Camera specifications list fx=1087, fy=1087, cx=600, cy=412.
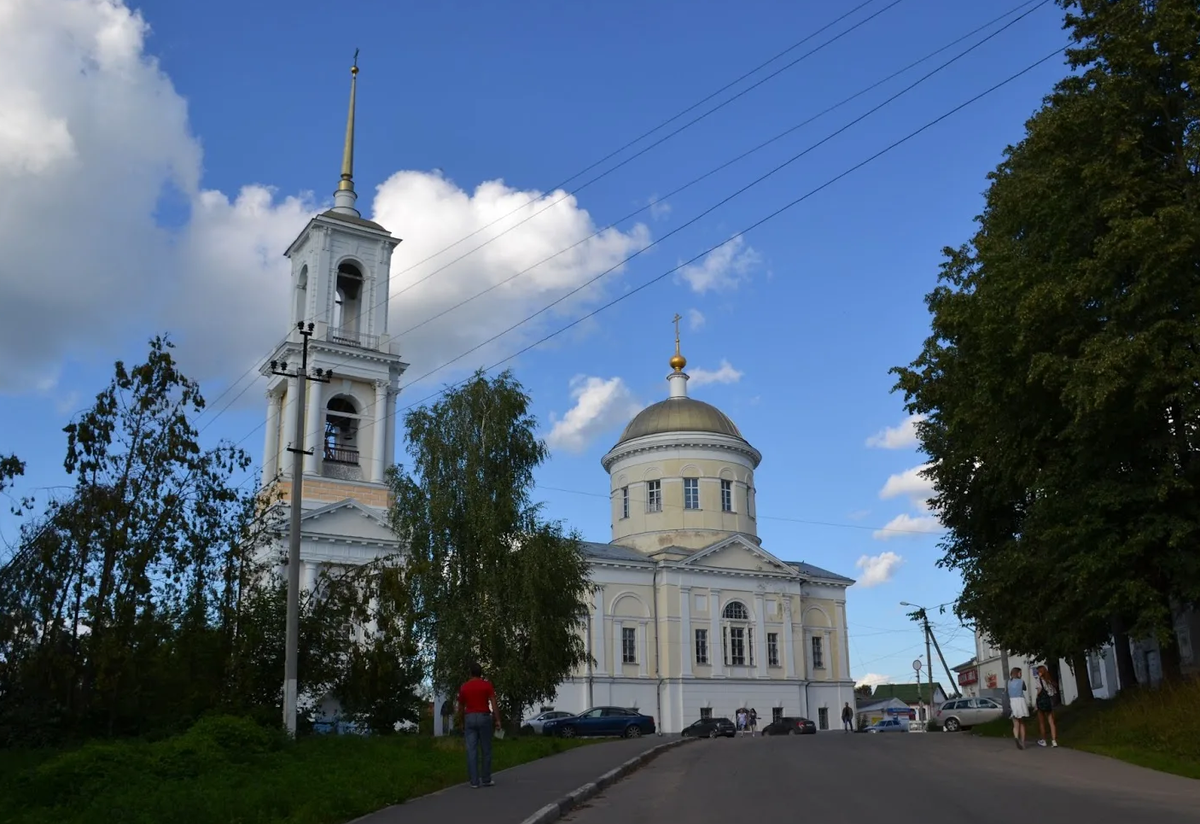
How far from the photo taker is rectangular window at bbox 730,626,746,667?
54775 mm

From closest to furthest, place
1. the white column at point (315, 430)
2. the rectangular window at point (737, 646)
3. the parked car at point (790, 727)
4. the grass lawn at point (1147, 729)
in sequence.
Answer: the grass lawn at point (1147, 729)
the white column at point (315, 430)
the parked car at point (790, 727)
the rectangular window at point (737, 646)

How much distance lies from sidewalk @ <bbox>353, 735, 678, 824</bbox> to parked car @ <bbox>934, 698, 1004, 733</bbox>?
2768cm

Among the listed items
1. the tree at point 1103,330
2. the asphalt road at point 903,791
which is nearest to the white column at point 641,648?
the tree at point 1103,330

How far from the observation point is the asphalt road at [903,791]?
1106 centimetres

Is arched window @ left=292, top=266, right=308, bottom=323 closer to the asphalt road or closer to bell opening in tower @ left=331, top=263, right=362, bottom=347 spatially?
bell opening in tower @ left=331, top=263, right=362, bottom=347

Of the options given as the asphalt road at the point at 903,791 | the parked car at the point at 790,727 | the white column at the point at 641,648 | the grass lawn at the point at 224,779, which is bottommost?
the parked car at the point at 790,727

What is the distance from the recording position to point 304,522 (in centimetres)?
4153

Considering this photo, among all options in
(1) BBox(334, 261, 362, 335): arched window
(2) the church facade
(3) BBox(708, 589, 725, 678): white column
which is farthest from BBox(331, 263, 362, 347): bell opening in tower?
(3) BBox(708, 589, 725, 678): white column

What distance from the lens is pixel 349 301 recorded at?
46.8 meters

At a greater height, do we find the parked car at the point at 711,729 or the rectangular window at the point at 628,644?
the rectangular window at the point at 628,644

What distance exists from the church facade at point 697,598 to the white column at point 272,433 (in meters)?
14.4

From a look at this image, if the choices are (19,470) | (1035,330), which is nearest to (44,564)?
(19,470)

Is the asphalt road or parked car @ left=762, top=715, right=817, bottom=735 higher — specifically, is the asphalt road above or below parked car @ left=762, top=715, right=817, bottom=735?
above

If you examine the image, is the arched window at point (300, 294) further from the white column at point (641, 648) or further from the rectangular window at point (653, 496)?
the white column at point (641, 648)
